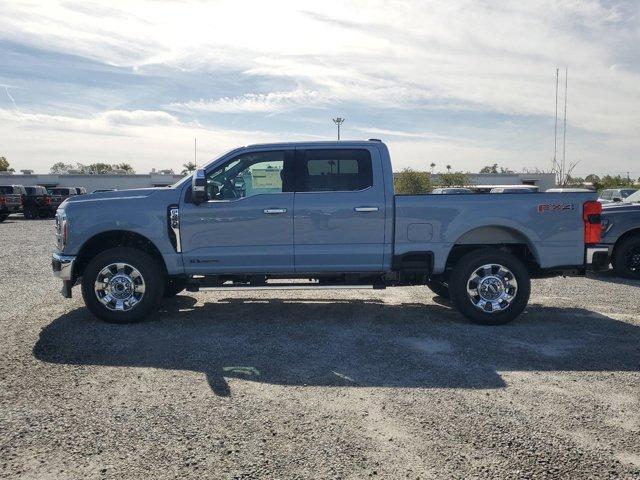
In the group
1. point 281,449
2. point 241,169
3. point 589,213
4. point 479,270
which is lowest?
point 281,449

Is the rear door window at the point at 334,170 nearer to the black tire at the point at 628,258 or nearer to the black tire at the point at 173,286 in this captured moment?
the black tire at the point at 173,286

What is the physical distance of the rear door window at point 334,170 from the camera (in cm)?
670

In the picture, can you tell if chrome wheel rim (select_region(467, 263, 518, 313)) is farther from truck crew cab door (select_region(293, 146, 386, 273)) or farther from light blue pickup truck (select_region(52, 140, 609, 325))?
truck crew cab door (select_region(293, 146, 386, 273))

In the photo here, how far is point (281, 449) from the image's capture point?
349cm

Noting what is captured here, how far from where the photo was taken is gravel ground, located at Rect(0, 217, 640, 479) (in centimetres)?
336

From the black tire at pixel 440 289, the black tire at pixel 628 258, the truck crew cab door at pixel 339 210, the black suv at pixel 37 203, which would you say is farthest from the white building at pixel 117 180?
the truck crew cab door at pixel 339 210

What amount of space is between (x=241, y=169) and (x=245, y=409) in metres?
3.39

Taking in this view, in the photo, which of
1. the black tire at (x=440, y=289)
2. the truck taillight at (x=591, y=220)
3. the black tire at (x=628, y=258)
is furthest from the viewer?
the black tire at (x=628, y=258)

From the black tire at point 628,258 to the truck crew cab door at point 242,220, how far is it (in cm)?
672

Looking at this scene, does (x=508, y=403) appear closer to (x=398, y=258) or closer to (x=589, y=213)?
(x=398, y=258)

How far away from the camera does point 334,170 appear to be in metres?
6.75

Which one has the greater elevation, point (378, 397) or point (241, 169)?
point (241, 169)

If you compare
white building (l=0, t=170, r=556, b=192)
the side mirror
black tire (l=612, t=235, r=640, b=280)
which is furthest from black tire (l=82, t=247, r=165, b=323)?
white building (l=0, t=170, r=556, b=192)

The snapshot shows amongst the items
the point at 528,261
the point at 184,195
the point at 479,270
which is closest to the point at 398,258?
the point at 479,270
